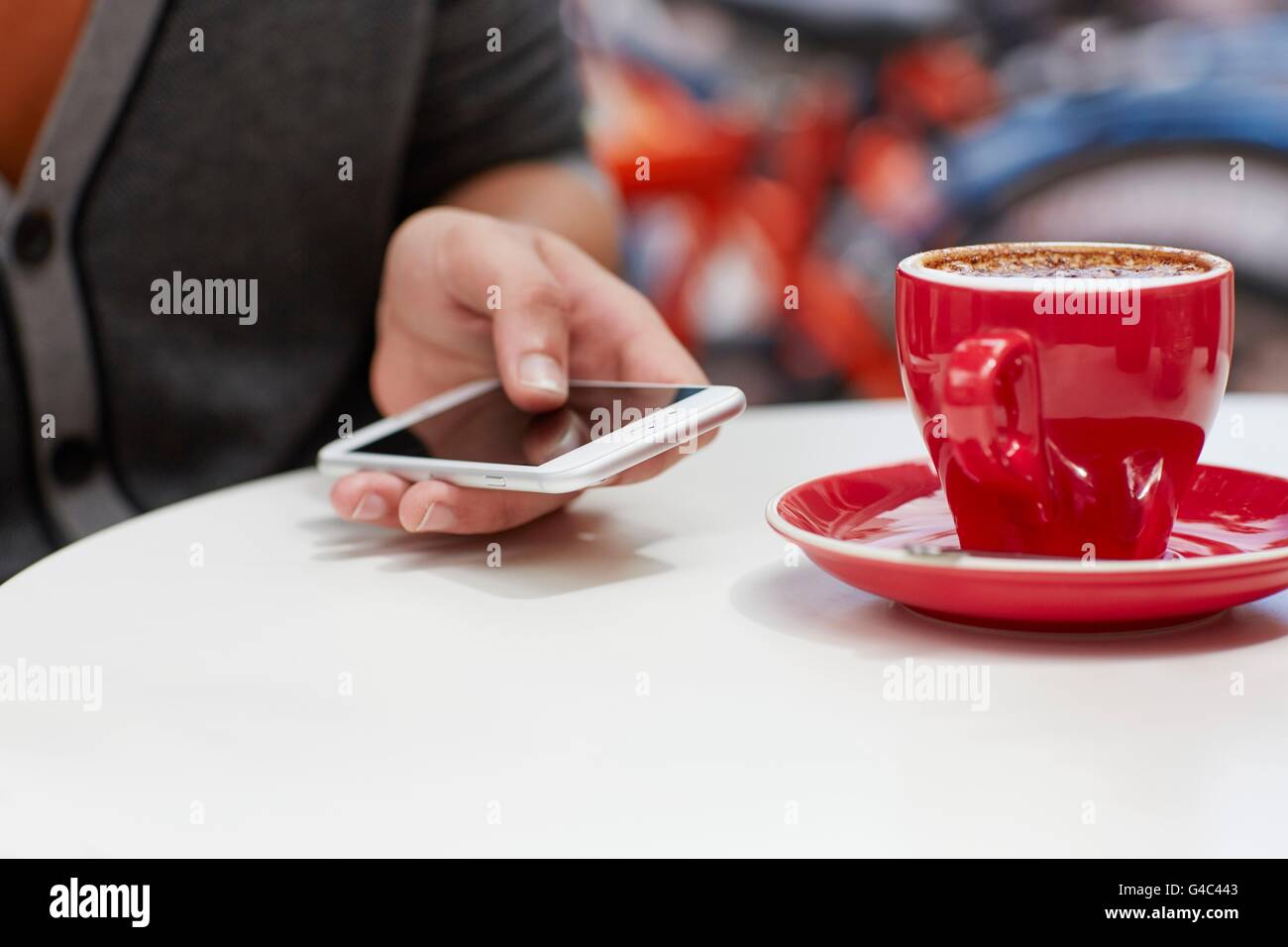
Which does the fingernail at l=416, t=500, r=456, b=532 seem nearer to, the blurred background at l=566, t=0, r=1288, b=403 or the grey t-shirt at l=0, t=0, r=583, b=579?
the grey t-shirt at l=0, t=0, r=583, b=579

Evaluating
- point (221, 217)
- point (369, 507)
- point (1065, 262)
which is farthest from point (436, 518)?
point (221, 217)

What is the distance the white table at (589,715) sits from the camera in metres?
0.39

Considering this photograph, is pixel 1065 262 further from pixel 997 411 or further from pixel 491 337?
pixel 491 337

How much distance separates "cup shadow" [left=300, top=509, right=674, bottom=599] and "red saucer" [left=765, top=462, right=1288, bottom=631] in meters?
0.09

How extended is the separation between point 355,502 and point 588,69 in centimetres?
168

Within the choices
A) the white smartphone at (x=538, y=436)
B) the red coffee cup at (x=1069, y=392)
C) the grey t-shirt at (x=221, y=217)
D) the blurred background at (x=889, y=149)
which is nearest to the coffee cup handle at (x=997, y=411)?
the red coffee cup at (x=1069, y=392)

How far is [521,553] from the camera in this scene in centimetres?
68

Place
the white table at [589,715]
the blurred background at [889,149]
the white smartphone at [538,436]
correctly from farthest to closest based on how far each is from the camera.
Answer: the blurred background at [889,149] < the white smartphone at [538,436] < the white table at [589,715]

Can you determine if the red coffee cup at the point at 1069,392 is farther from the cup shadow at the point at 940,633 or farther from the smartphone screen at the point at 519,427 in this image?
the smartphone screen at the point at 519,427

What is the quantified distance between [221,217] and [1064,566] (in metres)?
0.80

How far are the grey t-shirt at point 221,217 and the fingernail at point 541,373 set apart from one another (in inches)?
16.7

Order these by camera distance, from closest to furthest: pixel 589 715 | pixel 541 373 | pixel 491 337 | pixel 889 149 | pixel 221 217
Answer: pixel 589 715, pixel 541 373, pixel 491 337, pixel 221 217, pixel 889 149

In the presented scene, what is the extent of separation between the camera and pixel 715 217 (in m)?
2.20
